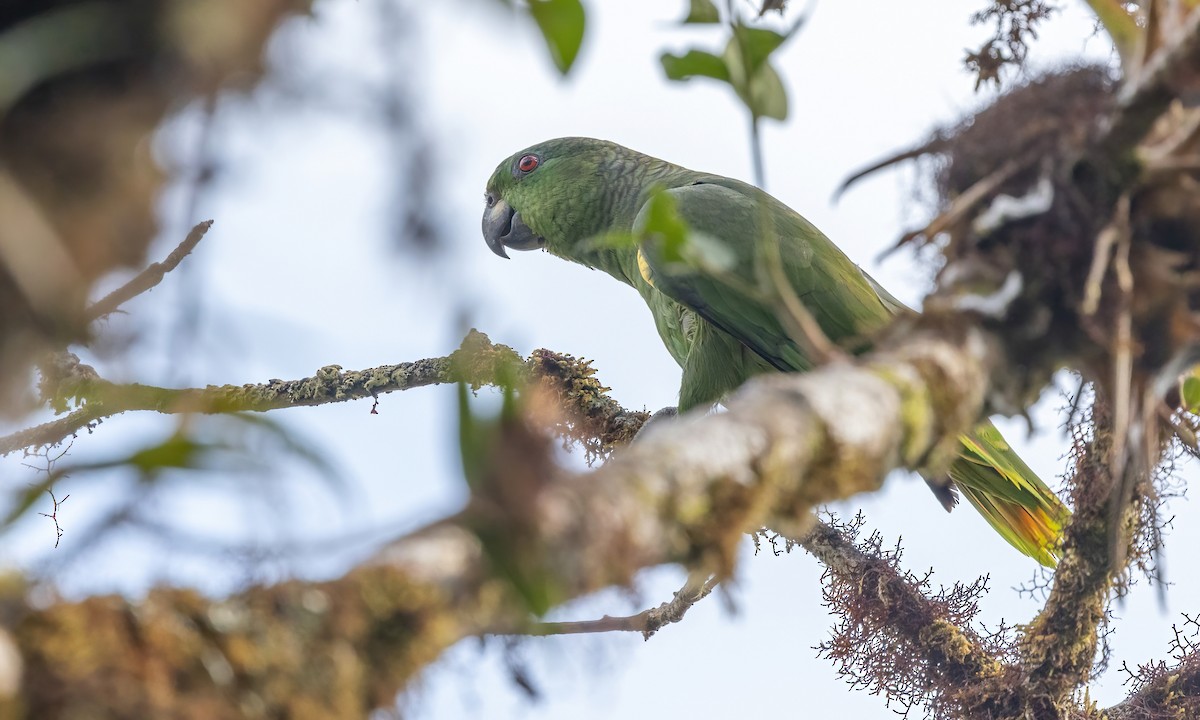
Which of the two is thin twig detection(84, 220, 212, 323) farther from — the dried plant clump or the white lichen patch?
the dried plant clump

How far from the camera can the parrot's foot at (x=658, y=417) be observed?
3552 mm

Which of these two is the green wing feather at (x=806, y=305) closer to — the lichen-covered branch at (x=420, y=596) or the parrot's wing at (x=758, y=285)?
the parrot's wing at (x=758, y=285)

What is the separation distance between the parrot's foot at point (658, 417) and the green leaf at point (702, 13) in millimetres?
A: 2182

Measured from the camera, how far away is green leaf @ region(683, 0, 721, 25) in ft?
4.64

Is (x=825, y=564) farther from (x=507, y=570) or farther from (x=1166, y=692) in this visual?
(x=507, y=570)

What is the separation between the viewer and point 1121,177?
4.42 ft

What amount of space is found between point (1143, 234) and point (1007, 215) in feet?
0.62

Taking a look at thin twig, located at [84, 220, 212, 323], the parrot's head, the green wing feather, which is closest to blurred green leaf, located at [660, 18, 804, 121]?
thin twig, located at [84, 220, 212, 323]

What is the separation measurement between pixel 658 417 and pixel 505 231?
1.94 meters

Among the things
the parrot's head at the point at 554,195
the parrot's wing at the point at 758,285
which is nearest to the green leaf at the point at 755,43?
the parrot's wing at the point at 758,285

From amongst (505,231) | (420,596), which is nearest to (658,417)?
(505,231)

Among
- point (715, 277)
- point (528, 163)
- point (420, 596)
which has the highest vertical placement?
point (528, 163)

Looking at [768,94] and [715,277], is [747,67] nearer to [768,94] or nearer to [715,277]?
[768,94]

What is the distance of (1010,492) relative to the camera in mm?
3324
